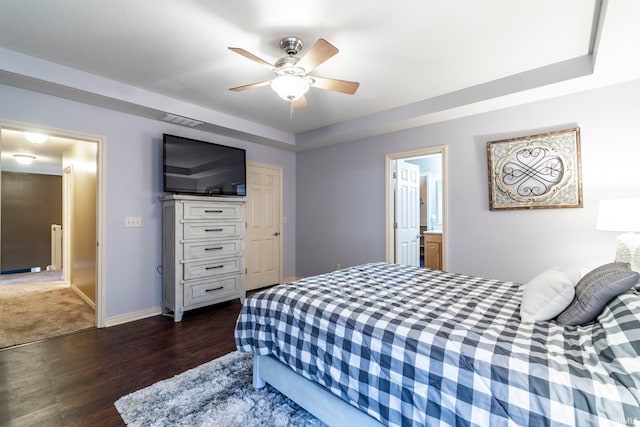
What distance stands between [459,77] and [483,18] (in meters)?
0.83

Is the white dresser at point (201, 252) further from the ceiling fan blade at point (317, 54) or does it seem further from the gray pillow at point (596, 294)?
the gray pillow at point (596, 294)

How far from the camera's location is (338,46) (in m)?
2.24

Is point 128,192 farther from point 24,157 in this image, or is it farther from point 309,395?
point 24,157

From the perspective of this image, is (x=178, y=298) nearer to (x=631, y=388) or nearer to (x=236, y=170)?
(x=236, y=170)

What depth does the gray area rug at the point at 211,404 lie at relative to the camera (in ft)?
5.27

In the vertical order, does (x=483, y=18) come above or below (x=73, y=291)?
above

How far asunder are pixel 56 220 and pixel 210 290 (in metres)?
6.07

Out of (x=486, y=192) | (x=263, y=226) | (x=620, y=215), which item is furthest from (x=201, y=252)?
(x=620, y=215)

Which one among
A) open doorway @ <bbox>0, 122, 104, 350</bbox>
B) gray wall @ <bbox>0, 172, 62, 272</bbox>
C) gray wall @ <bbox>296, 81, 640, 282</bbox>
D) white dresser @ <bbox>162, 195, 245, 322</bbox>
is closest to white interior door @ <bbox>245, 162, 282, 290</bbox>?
gray wall @ <bbox>296, 81, 640, 282</bbox>

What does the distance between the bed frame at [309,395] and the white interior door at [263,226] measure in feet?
8.53

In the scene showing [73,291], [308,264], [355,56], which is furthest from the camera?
[308,264]

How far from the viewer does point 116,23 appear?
196 cm

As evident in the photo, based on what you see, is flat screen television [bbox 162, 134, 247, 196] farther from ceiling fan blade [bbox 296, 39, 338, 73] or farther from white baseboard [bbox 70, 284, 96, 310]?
ceiling fan blade [bbox 296, 39, 338, 73]

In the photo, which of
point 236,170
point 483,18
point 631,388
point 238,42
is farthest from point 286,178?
point 631,388
